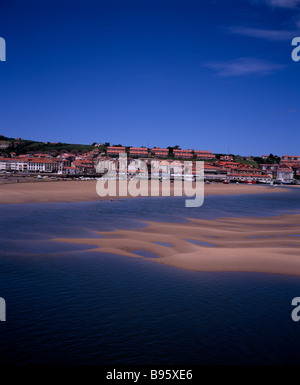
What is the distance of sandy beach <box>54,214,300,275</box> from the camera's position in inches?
513

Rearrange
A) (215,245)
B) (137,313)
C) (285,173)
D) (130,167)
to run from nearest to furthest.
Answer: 1. (137,313)
2. (215,245)
3. (130,167)
4. (285,173)

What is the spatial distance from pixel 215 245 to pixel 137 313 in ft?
27.3

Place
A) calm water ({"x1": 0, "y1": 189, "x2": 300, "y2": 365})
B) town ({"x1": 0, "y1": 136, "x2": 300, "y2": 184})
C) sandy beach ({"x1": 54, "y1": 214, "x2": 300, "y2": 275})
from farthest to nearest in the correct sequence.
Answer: town ({"x1": 0, "y1": 136, "x2": 300, "y2": 184}) → sandy beach ({"x1": 54, "y1": 214, "x2": 300, "y2": 275}) → calm water ({"x1": 0, "y1": 189, "x2": 300, "y2": 365})

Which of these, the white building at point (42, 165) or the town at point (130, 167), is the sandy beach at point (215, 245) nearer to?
the town at point (130, 167)

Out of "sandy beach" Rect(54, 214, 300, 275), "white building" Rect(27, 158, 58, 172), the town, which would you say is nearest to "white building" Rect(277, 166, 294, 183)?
the town

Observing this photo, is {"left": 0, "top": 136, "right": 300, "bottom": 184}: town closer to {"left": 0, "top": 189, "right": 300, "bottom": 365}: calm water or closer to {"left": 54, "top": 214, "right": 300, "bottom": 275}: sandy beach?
{"left": 54, "top": 214, "right": 300, "bottom": 275}: sandy beach

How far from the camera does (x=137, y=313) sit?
8656mm

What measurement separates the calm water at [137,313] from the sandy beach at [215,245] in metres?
1.03

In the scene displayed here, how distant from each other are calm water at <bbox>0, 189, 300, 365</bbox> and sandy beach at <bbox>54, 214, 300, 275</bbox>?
1.03 meters

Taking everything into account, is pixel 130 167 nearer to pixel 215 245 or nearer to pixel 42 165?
pixel 42 165

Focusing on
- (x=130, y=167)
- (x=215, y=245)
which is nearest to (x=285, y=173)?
(x=130, y=167)

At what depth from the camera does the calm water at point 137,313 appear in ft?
22.7
